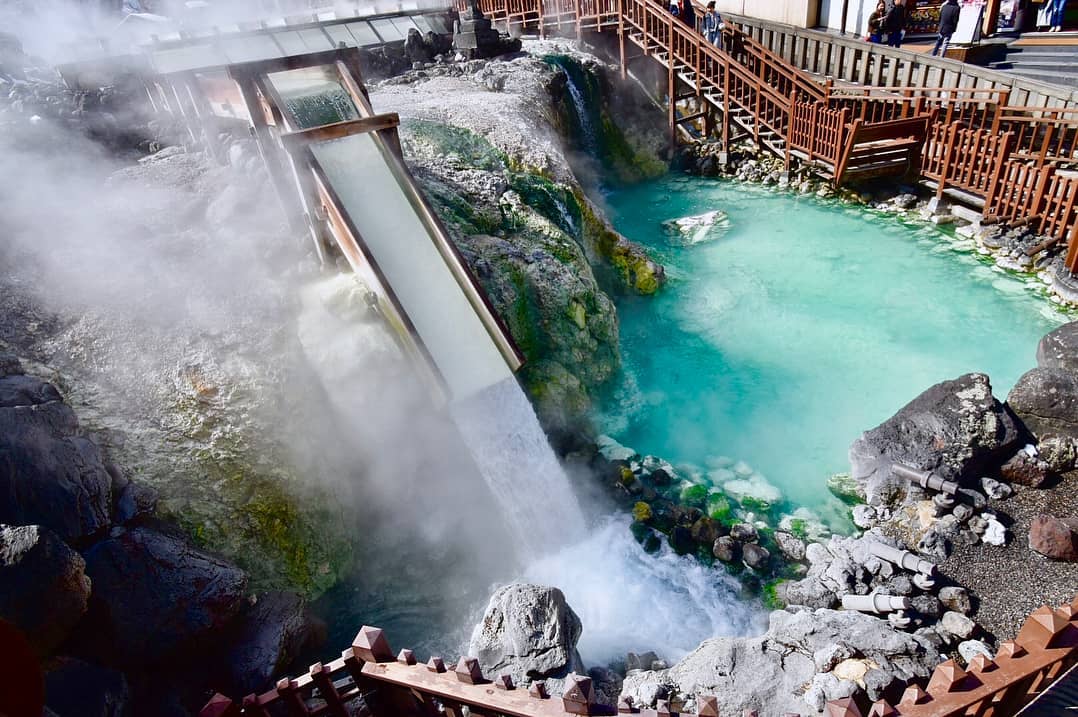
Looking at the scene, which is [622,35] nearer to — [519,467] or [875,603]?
[519,467]

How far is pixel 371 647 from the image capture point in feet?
10.2

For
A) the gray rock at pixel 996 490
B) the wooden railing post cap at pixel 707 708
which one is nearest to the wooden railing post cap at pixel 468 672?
the wooden railing post cap at pixel 707 708

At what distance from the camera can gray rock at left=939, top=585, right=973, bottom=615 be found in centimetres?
550

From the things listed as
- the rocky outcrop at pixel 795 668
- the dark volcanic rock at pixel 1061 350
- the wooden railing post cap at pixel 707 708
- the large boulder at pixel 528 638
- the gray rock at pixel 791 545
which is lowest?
the gray rock at pixel 791 545

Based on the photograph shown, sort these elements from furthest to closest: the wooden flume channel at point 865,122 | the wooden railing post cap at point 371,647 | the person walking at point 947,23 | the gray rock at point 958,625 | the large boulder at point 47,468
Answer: the person walking at point 947,23
the wooden flume channel at point 865,122
the gray rock at point 958,625
the large boulder at point 47,468
the wooden railing post cap at point 371,647

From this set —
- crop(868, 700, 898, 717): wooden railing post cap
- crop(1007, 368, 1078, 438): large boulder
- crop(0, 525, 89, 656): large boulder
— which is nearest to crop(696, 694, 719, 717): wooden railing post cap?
crop(868, 700, 898, 717): wooden railing post cap

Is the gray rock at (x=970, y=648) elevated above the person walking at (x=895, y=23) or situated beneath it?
situated beneath

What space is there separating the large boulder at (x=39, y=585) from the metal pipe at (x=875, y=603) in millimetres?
6347

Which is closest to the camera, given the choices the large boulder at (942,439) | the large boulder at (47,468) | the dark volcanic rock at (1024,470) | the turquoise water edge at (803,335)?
the large boulder at (47,468)

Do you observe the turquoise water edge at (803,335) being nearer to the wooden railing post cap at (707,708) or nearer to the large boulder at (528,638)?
the large boulder at (528,638)

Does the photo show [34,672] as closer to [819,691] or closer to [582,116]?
[819,691]

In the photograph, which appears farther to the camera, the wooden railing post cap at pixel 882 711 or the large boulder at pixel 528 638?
the large boulder at pixel 528 638

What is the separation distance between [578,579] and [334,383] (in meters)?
3.45

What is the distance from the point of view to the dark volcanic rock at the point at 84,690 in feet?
11.9
